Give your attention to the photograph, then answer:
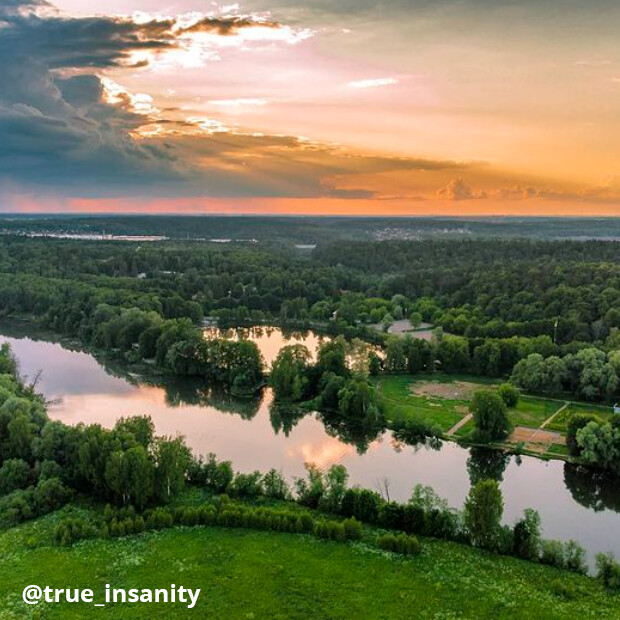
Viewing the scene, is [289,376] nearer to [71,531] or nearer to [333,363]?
[333,363]

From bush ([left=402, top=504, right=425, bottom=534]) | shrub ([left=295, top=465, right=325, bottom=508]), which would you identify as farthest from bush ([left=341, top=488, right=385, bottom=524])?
shrub ([left=295, top=465, right=325, bottom=508])

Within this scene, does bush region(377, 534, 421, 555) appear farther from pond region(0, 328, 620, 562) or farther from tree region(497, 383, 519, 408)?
tree region(497, 383, 519, 408)

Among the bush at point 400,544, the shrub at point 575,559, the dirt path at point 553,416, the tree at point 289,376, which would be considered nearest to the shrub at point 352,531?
the bush at point 400,544

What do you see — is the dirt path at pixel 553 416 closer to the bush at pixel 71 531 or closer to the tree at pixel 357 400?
the tree at pixel 357 400

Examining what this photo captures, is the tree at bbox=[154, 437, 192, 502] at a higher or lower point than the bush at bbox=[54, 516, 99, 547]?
higher

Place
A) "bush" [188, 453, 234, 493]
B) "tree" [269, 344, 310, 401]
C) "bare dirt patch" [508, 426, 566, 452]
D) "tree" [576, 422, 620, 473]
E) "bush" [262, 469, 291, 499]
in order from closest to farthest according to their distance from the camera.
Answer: "bush" [262, 469, 291, 499], "bush" [188, 453, 234, 493], "tree" [576, 422, 620, 473], "bare dirt patch" [508, 426, 566, 452], "tree" [269, 344, 310, 401]

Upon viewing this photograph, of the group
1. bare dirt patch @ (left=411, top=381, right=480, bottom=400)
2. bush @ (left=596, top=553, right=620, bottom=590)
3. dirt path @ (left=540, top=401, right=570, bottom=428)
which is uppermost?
bare dirt patch @ (left=411, top=381, right=480, bottom=400)
